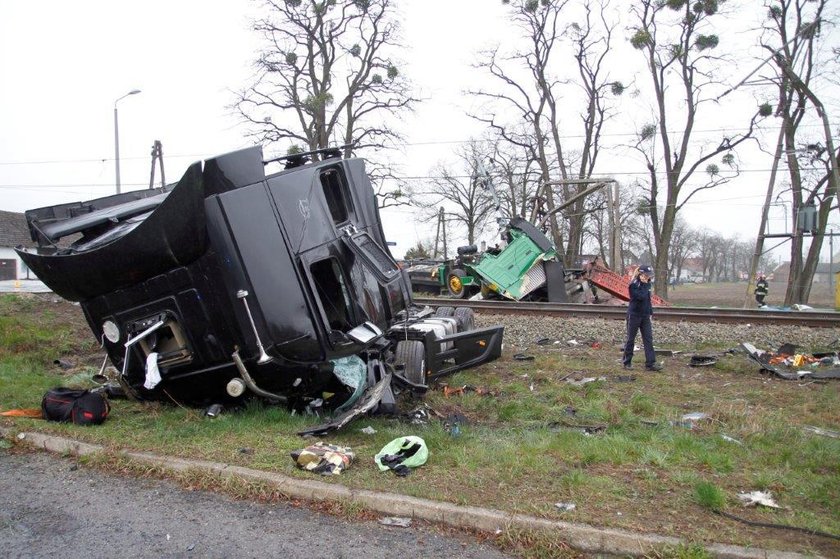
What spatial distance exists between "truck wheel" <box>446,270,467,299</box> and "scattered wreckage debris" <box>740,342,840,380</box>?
11.1 metres

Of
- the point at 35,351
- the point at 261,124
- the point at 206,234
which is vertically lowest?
the point at 35,351

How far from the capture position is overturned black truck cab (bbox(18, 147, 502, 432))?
15.7 ft

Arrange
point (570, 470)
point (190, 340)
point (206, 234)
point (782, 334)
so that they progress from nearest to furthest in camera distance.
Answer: point (570, 470), point (206, 234), point (190, 340), point (782, 334)

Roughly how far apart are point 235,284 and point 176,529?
6.19ft

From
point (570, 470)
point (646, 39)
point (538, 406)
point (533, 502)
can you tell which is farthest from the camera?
point (646, 39)

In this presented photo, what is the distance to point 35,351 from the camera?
9.52 metres

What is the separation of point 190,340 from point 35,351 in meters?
5.96

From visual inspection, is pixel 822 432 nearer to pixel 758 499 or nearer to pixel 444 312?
pixel 758 499

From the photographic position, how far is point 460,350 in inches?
286

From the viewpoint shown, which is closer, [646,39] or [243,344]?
[243,344]

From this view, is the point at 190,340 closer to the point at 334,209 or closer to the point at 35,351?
the point at 334,209

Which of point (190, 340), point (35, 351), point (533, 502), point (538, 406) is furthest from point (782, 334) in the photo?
point (35, 351)

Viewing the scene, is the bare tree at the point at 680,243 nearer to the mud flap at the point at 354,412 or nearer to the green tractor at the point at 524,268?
the green tractor at the point at 524,268

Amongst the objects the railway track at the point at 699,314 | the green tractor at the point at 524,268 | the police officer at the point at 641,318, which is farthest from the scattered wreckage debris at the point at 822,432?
the green tractor at the point at 524,268
